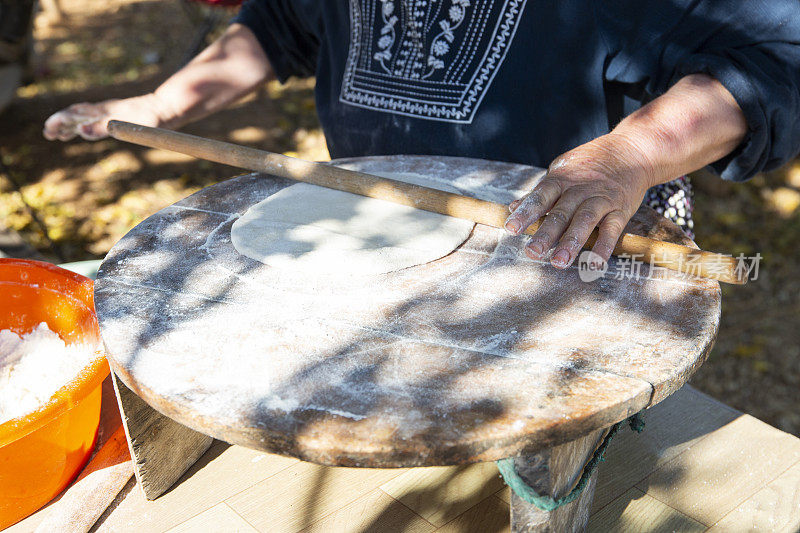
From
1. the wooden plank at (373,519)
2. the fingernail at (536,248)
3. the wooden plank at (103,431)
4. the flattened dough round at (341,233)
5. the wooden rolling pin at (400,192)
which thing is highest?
the fingernail at (536,248)

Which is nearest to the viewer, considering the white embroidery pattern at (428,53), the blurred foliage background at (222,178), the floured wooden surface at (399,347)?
the floured wooden surface at (399,347)

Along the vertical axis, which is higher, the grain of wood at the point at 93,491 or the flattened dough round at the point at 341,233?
the flattened dough round at the point at 341,233

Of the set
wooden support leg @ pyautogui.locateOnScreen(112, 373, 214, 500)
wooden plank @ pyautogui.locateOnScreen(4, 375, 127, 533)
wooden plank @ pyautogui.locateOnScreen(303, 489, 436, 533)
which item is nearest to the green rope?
wooden plank @ pyautogui.locateOnScreen(303, 489, 436, 533)

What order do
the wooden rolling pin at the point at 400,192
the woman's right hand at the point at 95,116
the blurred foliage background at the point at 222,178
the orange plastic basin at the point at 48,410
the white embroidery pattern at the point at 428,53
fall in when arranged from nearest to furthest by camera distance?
the wooden rolling pin at the point at 400,192 → the orange plastic basin at the point at 48,410 → the white embroidery pattern at the point at 428,53 → the woman's right hand at the point at 95,116 → the blurred foliage background at the point at 222,178

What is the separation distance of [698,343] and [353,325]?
0.51 meters

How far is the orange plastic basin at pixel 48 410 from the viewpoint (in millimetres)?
1260

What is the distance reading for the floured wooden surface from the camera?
0.84 metres

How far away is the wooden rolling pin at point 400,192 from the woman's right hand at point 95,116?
0.59 feet

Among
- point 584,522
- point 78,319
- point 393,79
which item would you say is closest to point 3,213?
point 78,319

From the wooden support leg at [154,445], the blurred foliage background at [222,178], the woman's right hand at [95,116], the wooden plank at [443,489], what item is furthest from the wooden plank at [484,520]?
the blurred foliage background at [222,178]

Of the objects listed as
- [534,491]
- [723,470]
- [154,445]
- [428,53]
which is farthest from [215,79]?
[723,470]

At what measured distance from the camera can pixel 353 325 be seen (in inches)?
40.7

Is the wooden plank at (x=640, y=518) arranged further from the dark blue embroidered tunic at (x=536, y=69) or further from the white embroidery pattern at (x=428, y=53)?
the white embroidery pattern at (x=428, y=53)

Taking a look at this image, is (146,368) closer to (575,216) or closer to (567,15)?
(575,216)
